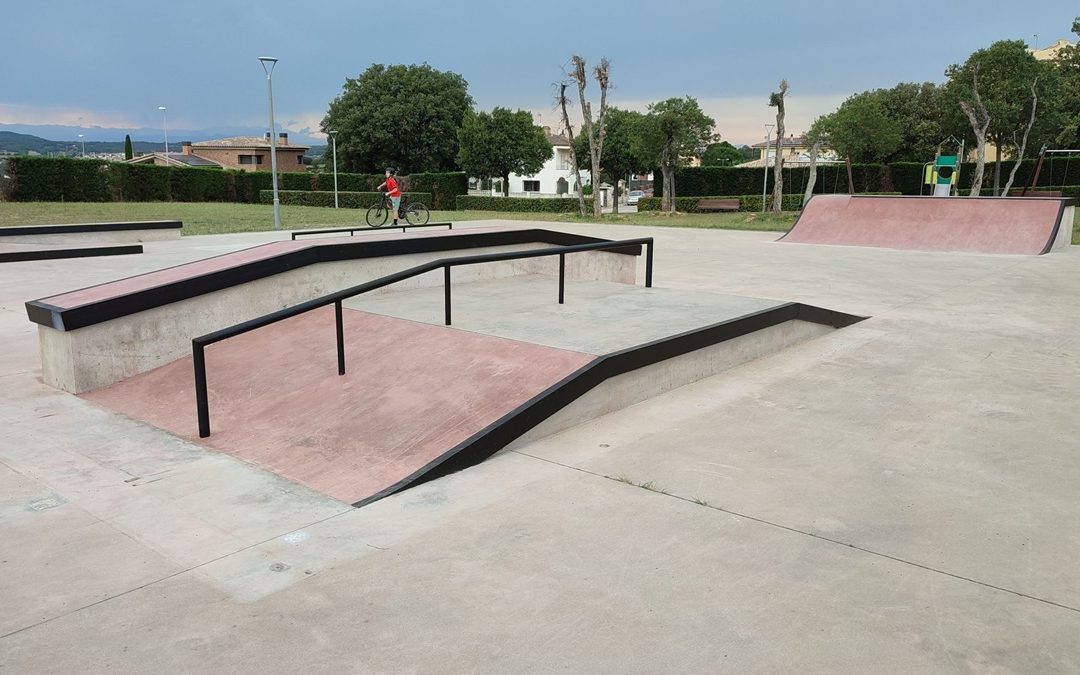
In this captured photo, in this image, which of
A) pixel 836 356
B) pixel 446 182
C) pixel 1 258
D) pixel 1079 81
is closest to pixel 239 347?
pixel 836 356

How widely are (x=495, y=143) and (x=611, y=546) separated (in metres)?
52.5

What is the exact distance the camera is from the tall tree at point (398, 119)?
57.0 meters

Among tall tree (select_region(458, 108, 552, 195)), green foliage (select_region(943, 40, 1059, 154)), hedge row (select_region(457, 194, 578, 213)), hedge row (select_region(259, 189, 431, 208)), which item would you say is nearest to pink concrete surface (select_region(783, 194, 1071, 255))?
green foliage (select_region(943, 40, 1059, 154))

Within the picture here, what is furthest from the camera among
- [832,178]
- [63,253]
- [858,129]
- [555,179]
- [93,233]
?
[555,179]

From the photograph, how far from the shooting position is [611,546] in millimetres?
3477

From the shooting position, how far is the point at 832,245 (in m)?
17.8

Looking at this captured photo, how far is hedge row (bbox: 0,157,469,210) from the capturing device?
36.1 meters

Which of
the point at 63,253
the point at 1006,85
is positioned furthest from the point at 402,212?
the point at 1006,85

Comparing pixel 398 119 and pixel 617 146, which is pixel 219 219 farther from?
pixel 398 119

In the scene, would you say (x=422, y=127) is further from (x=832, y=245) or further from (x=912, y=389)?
(x=912, y=389)

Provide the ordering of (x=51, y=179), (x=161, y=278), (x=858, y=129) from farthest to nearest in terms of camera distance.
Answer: (x=858, y=129) → (x=51, y=179) → (x=161, y=278)

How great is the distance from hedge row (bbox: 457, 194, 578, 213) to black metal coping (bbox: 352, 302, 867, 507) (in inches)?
1335

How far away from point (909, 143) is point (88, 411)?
53081mm

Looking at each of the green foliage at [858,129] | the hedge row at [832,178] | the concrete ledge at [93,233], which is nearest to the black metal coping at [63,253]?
the concrete ledge at [93,233]
